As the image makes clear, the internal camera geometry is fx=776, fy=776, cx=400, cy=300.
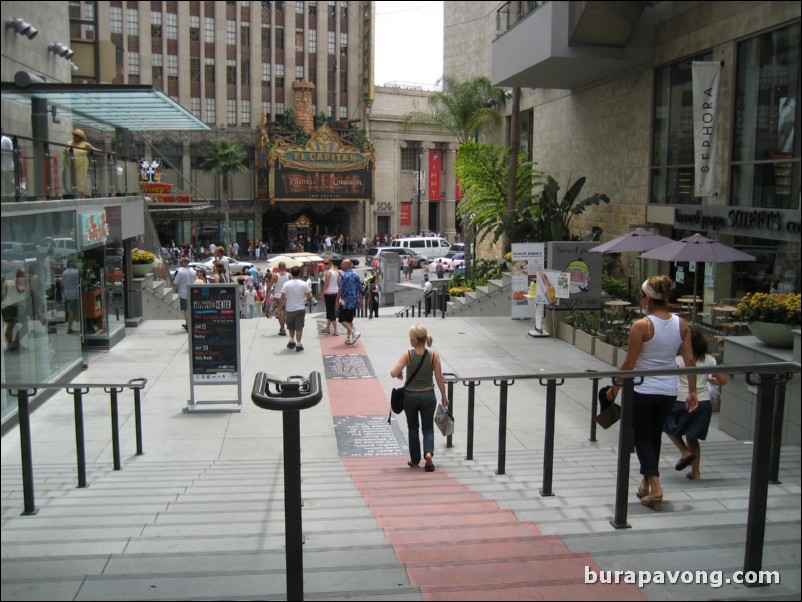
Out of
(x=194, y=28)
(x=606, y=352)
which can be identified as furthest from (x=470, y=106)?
(x=194, y=28)

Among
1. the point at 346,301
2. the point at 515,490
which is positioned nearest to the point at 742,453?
the point at 515,490

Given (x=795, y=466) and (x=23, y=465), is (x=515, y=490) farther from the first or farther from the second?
(x=23, y=465)

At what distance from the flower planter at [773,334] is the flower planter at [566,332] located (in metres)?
7.00

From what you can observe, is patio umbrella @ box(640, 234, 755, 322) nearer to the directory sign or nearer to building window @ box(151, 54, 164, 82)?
the directory sign

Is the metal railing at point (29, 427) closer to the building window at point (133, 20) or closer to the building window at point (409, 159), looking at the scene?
the building window at point (133, 20)

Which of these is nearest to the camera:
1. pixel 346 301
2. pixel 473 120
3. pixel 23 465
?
pixel 23 465

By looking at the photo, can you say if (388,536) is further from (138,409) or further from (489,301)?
(489,301)

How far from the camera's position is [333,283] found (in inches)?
552

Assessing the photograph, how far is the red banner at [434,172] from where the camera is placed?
54688 mm

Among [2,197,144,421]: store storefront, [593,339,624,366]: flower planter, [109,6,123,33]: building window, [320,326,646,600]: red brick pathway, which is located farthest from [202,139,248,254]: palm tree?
[320,326,646,600]: red brick pathway

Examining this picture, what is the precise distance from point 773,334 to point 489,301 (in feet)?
41.4

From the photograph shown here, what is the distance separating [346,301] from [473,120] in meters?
13.7

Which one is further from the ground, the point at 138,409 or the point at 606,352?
the point at 138,409

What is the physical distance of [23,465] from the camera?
187 inches
